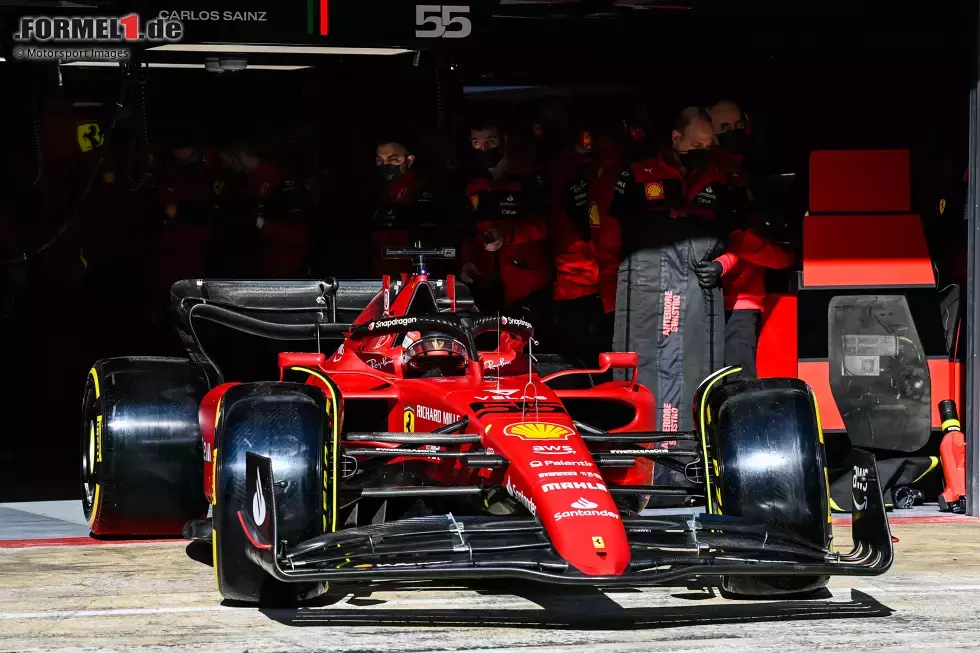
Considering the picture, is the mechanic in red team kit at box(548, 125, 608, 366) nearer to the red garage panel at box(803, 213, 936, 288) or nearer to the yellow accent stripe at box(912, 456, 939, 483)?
the red garage panel at box(803, 213, 936, 288)

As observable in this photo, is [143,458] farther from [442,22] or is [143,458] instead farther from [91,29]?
[442,22]

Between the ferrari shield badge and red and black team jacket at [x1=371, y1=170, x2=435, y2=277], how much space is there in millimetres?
2210

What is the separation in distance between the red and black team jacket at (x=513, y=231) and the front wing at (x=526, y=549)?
480 cm

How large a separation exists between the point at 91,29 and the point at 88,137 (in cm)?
224

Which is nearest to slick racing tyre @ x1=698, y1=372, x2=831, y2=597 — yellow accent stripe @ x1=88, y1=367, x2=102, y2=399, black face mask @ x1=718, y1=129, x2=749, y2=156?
yellow accent stripe @ x1=88, y1=367, x2=102, y2=399

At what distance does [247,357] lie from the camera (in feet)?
37.4

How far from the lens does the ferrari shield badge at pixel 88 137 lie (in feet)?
39.1

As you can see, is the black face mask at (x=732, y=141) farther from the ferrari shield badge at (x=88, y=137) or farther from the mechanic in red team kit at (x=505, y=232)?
the ferrari shield badge at (x=88, y=137)

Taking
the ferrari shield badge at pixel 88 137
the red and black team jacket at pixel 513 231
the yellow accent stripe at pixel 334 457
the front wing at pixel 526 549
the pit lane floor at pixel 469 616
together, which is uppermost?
the ferrari shield badge at pixel 88 137

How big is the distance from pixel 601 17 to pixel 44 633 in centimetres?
568

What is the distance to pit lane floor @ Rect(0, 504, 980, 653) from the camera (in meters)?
5.86

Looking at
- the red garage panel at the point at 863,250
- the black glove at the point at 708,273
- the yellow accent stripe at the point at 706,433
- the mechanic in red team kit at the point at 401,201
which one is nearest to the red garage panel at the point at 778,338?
the red garage panel at the point at 863,250

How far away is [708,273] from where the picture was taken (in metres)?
9.84

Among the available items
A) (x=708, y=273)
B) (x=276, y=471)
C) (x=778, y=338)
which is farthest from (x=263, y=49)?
(x=276, y=471)
